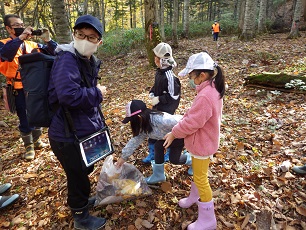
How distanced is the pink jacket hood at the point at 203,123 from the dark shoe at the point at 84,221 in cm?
146

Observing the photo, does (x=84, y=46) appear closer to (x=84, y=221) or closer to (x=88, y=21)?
(x=88, y=21)

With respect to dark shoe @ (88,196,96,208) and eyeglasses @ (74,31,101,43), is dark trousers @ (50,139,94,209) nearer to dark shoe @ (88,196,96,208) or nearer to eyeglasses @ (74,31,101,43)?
dark shoe @ (88,196,96,208)

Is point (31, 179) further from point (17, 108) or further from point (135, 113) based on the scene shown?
point (135, 113)

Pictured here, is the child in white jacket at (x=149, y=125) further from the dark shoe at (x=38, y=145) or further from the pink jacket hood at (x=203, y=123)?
the dark shoe at (x=38, y=145)

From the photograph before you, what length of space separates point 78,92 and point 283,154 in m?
3.61

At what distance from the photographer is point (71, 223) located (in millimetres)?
2789

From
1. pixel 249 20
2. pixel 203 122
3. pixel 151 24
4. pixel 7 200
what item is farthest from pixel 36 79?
pixel 249 20

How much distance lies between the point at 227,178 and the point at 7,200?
333 cm

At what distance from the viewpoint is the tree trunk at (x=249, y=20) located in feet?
38.3

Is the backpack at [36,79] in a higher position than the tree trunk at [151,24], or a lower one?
lower

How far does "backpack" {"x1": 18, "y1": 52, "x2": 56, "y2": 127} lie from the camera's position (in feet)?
6.53

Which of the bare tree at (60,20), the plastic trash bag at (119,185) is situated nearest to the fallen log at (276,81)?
the plastic trash bag at (119,185)

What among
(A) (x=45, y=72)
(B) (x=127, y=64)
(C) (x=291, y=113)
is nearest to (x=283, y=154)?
(C) (x=291, y=113)

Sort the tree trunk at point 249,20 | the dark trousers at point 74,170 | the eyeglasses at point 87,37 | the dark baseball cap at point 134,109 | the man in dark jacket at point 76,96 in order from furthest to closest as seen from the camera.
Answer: the tree trunk at point 249,20
the dark baseball cap at point 134,109
the dark trousers at point 74,170
the eyeglasses at point 87,37
the man in dark jacket at point 76,96
